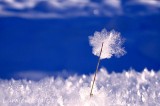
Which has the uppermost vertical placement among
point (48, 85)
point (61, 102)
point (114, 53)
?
point (114, 53)

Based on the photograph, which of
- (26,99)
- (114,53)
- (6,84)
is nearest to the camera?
(114,53)

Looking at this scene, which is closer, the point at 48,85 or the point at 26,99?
the point at 26,99

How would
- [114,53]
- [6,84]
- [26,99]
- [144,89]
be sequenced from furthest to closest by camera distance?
1. [144,89]
2. [6,84]
3. [26,99]
4. [114,53]

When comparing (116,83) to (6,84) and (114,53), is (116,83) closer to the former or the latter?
(114,53)

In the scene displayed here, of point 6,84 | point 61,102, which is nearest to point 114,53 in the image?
point 61,102

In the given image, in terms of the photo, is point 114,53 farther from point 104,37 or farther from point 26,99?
point 26,99

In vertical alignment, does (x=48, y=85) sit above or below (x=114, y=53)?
below
